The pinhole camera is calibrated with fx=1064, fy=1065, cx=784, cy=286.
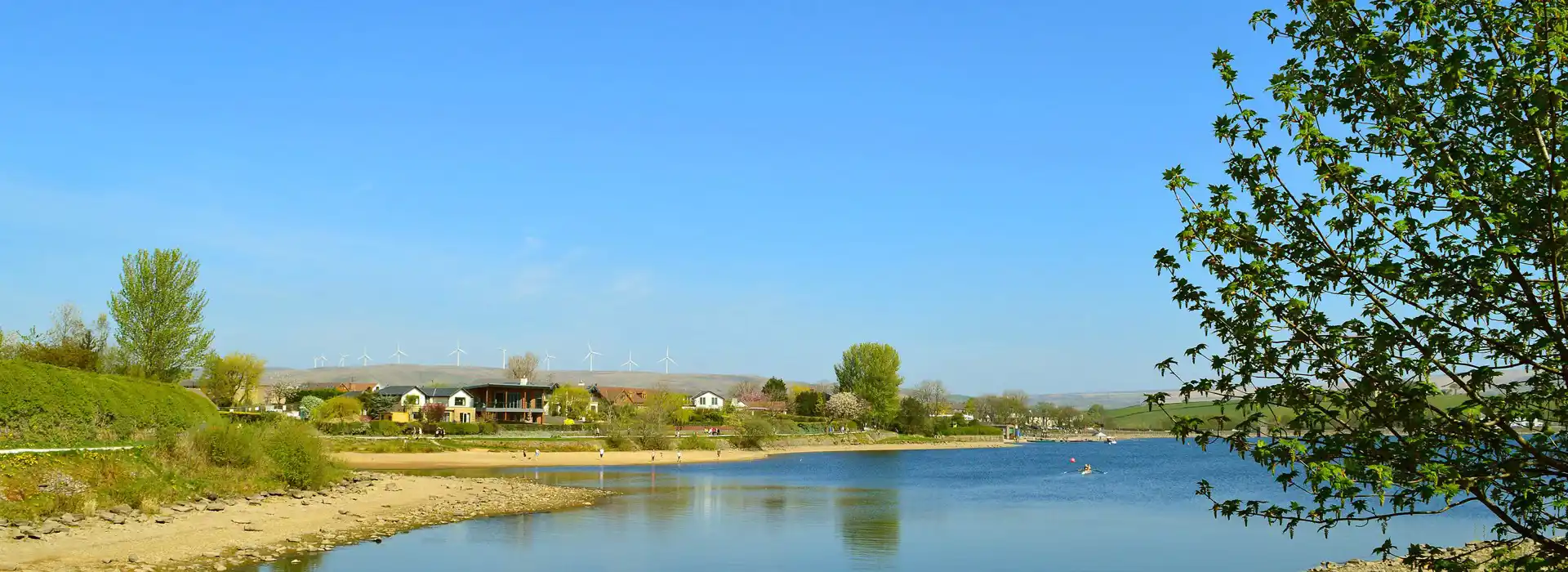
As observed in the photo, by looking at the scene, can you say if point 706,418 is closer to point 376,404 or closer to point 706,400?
point 706,400

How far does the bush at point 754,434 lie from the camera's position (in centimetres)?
11675

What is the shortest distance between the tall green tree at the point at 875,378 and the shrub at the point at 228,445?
130486 millimetres

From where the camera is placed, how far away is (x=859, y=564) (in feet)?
105

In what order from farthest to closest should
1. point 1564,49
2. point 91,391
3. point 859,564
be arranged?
1. point 91,391
2. point 859,564
3. point 1564,49

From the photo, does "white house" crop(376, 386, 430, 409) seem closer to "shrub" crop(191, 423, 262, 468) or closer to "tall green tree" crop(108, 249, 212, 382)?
"tall green tree" crop(108, 249, 212, 382)

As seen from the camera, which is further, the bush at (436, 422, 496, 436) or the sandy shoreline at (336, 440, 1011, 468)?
the bush at (436, 422, 496, 436)

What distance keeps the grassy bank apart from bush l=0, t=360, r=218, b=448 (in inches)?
64.4

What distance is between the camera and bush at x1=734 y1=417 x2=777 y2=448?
116750 mm

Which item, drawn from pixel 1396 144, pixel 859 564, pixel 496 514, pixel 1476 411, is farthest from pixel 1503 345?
pixel 496 514

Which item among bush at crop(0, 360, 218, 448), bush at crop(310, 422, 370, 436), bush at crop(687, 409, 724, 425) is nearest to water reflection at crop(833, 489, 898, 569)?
bush at crop(0, 360, 218, 448)

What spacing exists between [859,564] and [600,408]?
377 ft

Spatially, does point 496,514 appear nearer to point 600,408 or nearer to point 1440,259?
point 1440,259

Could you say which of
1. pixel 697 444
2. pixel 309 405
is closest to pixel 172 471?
pixel 697 444

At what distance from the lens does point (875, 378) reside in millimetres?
166750
